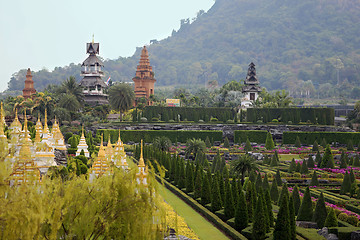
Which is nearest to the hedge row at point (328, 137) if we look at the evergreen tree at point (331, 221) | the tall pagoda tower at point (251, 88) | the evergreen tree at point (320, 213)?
the tall pagoda tower at point (251, 88)

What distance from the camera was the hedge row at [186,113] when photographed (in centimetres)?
7519

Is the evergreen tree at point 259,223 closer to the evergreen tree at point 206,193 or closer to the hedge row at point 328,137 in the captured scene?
the evergreen tree at point 206,193

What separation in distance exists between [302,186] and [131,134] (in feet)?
112

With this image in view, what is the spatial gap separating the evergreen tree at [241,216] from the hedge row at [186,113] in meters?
51.9

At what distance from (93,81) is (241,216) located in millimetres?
69150

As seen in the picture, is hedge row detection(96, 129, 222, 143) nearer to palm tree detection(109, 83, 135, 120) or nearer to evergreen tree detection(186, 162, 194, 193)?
palm tree detection(109, 83, 135, 120)

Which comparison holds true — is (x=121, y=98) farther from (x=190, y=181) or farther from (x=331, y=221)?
(x=331, y=221)

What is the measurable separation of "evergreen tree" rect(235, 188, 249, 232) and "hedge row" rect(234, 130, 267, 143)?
44.3m

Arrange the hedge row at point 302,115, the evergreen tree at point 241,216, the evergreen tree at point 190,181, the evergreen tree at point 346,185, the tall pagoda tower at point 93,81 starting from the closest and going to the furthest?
1. the evergreen tree at point 241,216
2. the evergreen tree at point 190,181
3. the evergreen tree at point 346,185
4. the hedge row at point 302,115
5. the tall pagoda tower at point 93,81

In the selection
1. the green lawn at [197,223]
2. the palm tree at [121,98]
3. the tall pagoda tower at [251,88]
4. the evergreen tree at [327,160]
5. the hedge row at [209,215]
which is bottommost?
the green lawn at [197,223]

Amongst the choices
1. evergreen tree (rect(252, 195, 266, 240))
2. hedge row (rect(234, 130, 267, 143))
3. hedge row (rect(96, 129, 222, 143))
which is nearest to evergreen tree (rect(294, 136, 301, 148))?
hedge row (rect(234, 130, 267, 143))

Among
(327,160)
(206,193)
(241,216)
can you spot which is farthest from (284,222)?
(327,160)

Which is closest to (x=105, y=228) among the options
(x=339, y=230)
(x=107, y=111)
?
(x=339, y=230)

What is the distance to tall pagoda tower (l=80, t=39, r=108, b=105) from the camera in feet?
287
